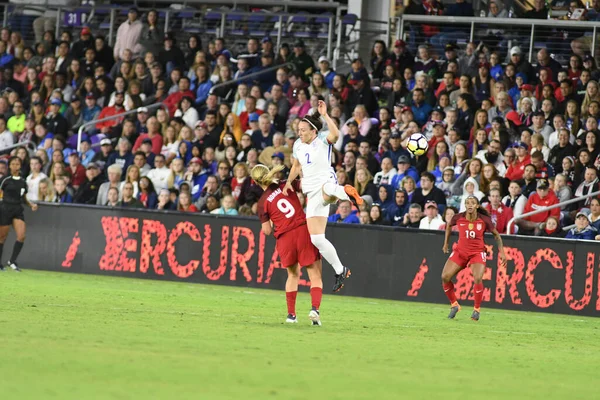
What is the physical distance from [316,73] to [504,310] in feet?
25.6

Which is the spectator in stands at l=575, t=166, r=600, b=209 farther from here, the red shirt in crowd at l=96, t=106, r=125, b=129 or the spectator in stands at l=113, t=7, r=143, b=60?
the spectator in stands at l=113, t=7, r=143, b=60

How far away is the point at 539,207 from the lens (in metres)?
19.4

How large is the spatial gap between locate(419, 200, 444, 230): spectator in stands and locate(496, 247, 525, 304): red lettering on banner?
141cm

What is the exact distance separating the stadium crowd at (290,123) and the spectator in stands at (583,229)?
2 cm

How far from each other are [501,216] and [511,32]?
22.2 feet

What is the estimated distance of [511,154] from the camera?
20422 millimetres

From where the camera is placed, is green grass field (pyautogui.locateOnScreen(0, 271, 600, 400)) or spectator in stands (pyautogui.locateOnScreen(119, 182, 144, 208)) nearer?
green grass field (pyautogui.locateOnScreen(0, 271, 600, 400))

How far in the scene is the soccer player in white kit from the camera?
12.5m

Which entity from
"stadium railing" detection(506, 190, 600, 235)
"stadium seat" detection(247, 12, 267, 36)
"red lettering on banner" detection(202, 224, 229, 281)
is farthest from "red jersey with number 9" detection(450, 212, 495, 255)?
"stadium seat" detection(247, 12, 267, 36)

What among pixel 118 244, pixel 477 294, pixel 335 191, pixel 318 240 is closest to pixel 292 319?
pixel 318 240

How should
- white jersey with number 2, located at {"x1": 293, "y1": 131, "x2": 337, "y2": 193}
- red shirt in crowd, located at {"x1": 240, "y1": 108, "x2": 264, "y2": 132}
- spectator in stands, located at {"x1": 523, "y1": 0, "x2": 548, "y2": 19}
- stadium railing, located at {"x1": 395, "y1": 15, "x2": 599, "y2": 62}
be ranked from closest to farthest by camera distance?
white jersey with number 2, located at {"x1": 293, "y1": 131, "x2": 337, "y2": 193} < stadium railing, located at {"x1": 395, "y1": 15, "x2": 599, "y2": 62} < red shirt in crowd, located at {"x1": 240, "y1": 108, "x2": 264, "y2": 132} < spectator in stands, located at {"x1": 523, "y1": 0, "x2": 548, "y2": 19}

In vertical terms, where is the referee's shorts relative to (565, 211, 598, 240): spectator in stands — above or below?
below

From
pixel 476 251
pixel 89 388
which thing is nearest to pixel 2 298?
pixel 476 251

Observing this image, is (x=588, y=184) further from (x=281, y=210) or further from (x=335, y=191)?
(x=281, y=210)
